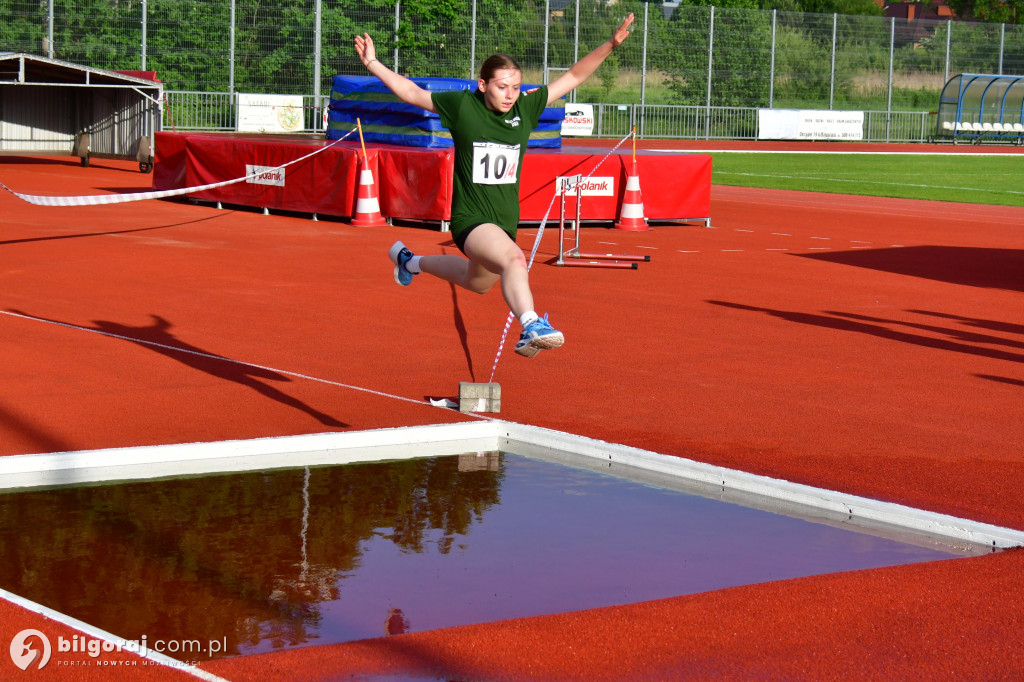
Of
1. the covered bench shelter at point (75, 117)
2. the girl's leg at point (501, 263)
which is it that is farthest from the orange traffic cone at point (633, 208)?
the covered bench shelter at point (75, 117)

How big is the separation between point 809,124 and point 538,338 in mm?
50147

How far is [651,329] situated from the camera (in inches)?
439

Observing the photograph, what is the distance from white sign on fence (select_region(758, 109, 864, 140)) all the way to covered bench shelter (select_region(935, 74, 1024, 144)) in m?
3.54

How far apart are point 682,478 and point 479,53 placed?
44.0 m

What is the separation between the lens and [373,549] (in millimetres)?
5363

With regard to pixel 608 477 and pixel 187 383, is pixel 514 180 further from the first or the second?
pixel 187 383

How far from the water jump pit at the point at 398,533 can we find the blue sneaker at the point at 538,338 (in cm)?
68

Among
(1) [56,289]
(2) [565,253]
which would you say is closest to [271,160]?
(2) [565,253]

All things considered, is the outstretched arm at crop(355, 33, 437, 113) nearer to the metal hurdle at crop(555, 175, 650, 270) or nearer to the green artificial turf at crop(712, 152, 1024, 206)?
the metal hurdle at crop(555, 175, 650, 270)

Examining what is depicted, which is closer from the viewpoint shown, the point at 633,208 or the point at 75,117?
the point at 633,208

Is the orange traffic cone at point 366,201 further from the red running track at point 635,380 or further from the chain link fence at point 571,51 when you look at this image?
the chain link fence at point 571,51

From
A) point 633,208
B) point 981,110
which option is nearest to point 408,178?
point 633,208

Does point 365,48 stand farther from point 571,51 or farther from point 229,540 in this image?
point 571,51

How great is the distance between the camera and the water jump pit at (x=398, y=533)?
15.3 ft
